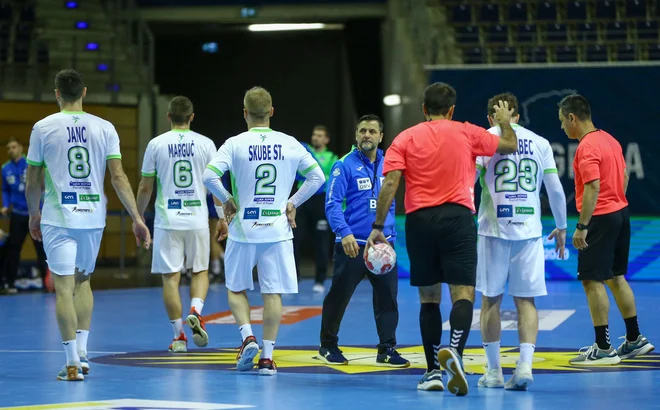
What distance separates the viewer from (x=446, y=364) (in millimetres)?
6508

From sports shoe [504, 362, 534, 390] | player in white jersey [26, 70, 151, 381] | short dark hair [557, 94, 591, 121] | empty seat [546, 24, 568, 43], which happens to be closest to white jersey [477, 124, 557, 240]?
sports shoe [504, 362, 534, 390]

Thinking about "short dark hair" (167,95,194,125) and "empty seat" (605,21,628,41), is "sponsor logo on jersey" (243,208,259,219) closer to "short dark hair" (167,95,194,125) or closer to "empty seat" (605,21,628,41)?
"short dark hair" (167,95,194,125)

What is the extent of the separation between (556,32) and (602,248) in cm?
1324

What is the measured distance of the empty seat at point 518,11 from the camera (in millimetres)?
22031

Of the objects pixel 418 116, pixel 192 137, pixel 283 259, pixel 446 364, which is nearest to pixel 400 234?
pixel 418 116

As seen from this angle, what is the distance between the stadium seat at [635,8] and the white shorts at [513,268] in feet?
50.1

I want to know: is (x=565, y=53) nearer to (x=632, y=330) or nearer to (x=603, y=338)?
(x=632, y=330)

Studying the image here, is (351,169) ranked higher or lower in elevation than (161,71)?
lower

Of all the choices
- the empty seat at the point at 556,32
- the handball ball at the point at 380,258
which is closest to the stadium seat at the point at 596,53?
the empty seat at the point at 556,32

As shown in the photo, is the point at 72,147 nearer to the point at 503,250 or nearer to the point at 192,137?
the point at 192,137

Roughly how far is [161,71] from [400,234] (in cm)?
1144

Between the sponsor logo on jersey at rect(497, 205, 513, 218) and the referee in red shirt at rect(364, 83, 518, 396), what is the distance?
276 mm

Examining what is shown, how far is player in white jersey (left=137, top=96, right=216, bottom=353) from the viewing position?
9188 mm

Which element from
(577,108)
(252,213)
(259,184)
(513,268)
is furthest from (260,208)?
(577,108)
